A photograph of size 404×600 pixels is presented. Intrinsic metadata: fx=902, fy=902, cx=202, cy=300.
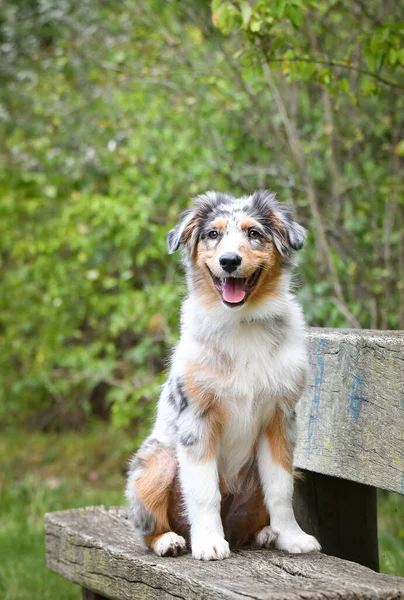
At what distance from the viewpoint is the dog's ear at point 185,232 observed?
3447 mm

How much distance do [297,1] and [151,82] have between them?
3252mm

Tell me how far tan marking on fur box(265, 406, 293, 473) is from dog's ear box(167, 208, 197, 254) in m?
0.73

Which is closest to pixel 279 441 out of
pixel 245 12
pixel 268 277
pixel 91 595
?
pixel 268 277

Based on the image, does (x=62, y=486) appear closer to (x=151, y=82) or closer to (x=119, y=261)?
(x=119, y=261)

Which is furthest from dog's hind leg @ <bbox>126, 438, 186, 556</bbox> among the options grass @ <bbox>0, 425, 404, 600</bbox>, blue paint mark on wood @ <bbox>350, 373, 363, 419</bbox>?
grass @ <bbox>0, 425, 404, 600</bbox>

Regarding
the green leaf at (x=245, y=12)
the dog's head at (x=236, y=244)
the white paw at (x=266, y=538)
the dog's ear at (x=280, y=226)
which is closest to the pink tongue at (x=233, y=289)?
the dog's head at (x=236, y=244)

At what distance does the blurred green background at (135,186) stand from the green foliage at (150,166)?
21 millimetres

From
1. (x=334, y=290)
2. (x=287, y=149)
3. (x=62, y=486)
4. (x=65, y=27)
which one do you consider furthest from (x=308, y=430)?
(x=65, y=27)

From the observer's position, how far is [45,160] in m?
8.38

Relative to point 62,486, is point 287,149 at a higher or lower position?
higher

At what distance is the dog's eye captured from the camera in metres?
3.29

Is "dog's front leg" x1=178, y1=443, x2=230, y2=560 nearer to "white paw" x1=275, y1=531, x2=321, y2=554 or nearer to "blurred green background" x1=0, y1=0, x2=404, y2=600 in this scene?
"white paw" x1=275, y1=531, x2=321, y2=554

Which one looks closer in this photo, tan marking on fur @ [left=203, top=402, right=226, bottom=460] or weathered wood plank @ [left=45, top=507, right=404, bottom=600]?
weathered wood plank @ [left=45, top=507, right=404, bottom=600]

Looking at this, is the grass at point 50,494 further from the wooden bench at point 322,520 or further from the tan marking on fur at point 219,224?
the tan marking on fur at point 219,224
